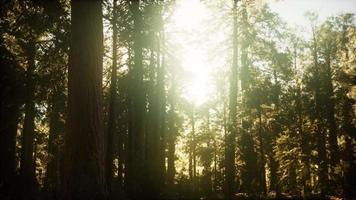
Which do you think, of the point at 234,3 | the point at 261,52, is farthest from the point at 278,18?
the point at 234,3

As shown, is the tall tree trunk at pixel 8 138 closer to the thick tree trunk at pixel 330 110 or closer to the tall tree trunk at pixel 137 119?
the tall tree trunk at pixel 137 119

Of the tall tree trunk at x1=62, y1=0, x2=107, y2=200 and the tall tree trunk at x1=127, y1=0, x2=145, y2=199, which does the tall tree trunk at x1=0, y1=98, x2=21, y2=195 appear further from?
the tall tree trunk at x1=62, y1=0, x2=107, y2=200

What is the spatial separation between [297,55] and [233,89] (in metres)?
21.1

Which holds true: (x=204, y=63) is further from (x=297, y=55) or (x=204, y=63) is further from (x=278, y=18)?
(x=297, y=55)

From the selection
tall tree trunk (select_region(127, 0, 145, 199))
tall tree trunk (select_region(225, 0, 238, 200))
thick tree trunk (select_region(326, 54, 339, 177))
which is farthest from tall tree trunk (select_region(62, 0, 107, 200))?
thick tree trunk (select_region(326, 54, 339, 177))

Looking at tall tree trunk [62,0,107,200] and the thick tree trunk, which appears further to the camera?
the thick tree trunk

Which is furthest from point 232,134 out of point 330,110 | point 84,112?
point 330,110

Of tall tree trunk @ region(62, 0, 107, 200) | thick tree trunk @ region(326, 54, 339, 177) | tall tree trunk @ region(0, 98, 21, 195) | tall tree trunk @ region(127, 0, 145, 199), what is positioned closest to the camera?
tall tree trunk @ region(62, 0, 107, 200)

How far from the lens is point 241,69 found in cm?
2558

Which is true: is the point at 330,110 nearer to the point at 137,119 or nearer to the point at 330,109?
the point at 330,109

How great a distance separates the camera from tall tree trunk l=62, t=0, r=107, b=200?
638 cm

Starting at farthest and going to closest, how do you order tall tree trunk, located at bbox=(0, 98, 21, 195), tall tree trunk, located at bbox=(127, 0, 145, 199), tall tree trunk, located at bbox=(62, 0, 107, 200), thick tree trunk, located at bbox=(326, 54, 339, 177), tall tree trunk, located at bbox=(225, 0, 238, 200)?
thick tree trunk, located at bbox=(326, 54, 339, 177) < tall tree trunk, located at bbox=(225, 0, 238, 200) < tall tree trunk, located at bbox=(0, 98, 21, 195) < tall tree trunk, located at bbox=(127, 0, 145, 199) < tall tree trunk, located at bbox=(62, 0, 107, 200)

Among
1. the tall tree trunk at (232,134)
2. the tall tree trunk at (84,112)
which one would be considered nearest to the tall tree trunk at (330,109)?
the tall tree trunk at (232,134)

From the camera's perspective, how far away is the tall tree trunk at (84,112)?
6.38 metres
